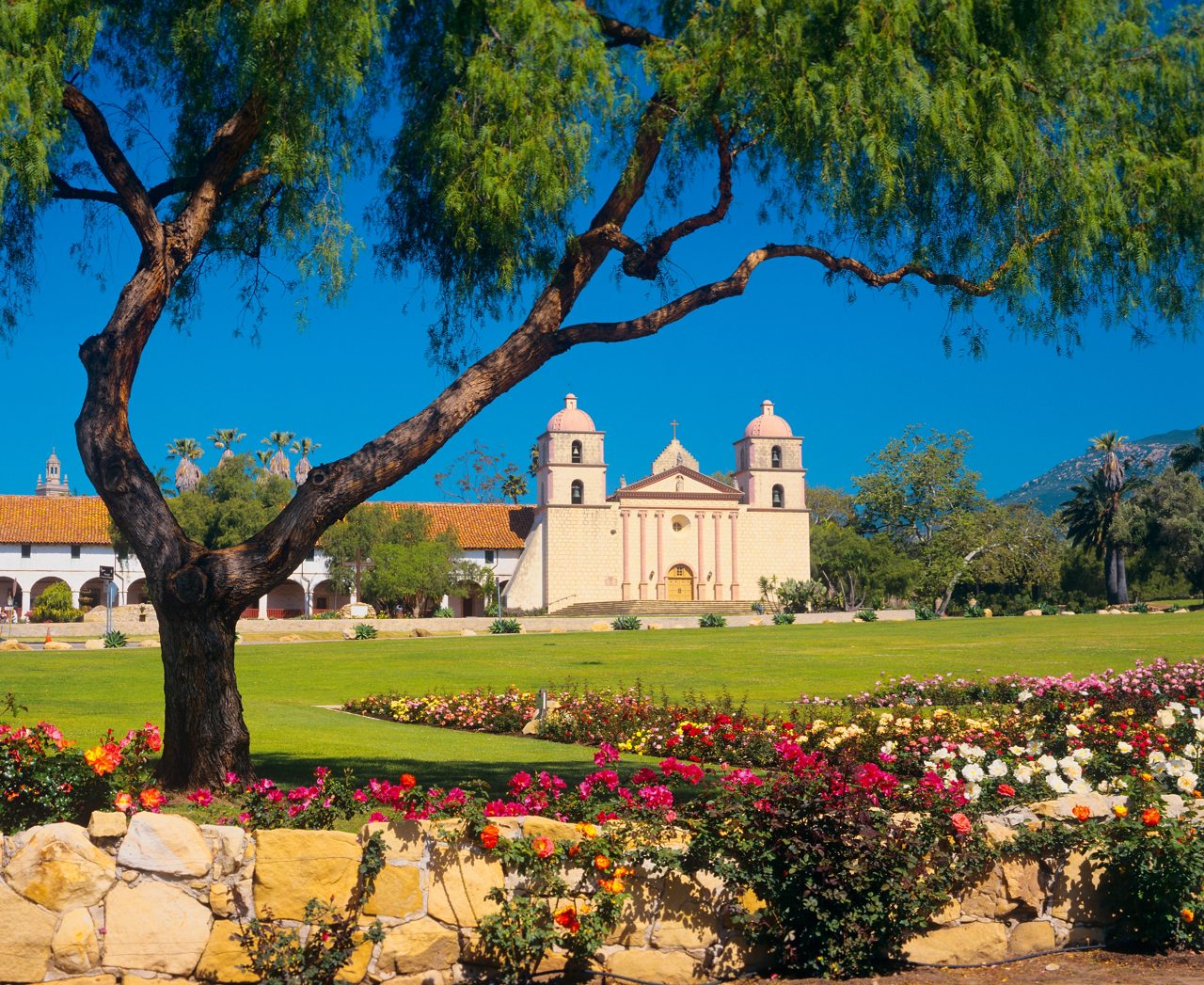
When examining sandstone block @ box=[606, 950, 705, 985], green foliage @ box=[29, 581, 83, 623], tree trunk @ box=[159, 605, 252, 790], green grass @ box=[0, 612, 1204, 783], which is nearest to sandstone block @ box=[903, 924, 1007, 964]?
sandstone block @ box=[606, 950, 705, 985]

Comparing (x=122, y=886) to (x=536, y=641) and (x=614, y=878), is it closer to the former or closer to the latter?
(x=614, y=878)

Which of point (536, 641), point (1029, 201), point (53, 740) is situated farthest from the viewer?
point (536, 641)

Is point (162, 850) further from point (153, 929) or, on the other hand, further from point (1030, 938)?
point (1030, 938)

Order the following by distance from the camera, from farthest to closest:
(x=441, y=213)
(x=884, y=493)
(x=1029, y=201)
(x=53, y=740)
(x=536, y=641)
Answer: (x=884, y=493) < (x=536, y=641) < (x=441, y=213) < (x=1029, y=201) < (x=53, y=740)

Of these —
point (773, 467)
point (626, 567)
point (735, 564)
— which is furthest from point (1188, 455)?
point (626, 567)

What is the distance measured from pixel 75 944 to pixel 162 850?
56 centimetres

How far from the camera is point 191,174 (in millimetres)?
9469

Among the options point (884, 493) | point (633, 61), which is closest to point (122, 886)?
point (633, 61)

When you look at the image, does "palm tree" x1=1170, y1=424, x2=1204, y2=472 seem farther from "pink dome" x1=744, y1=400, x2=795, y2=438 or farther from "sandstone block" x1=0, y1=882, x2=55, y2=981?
"sandstone block" x1=0, y1=882, x2=55, y2=981

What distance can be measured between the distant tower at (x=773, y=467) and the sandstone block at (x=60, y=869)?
67.0 m

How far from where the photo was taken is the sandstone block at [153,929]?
555 cm

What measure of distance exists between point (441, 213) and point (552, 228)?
83 centimetres

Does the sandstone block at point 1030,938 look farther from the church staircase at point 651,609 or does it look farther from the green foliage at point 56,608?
the church staircase at point 651,609

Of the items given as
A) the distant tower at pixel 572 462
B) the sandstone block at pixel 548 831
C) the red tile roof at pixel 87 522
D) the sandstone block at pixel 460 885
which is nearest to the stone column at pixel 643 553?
the distant tower at pixel 572 462
